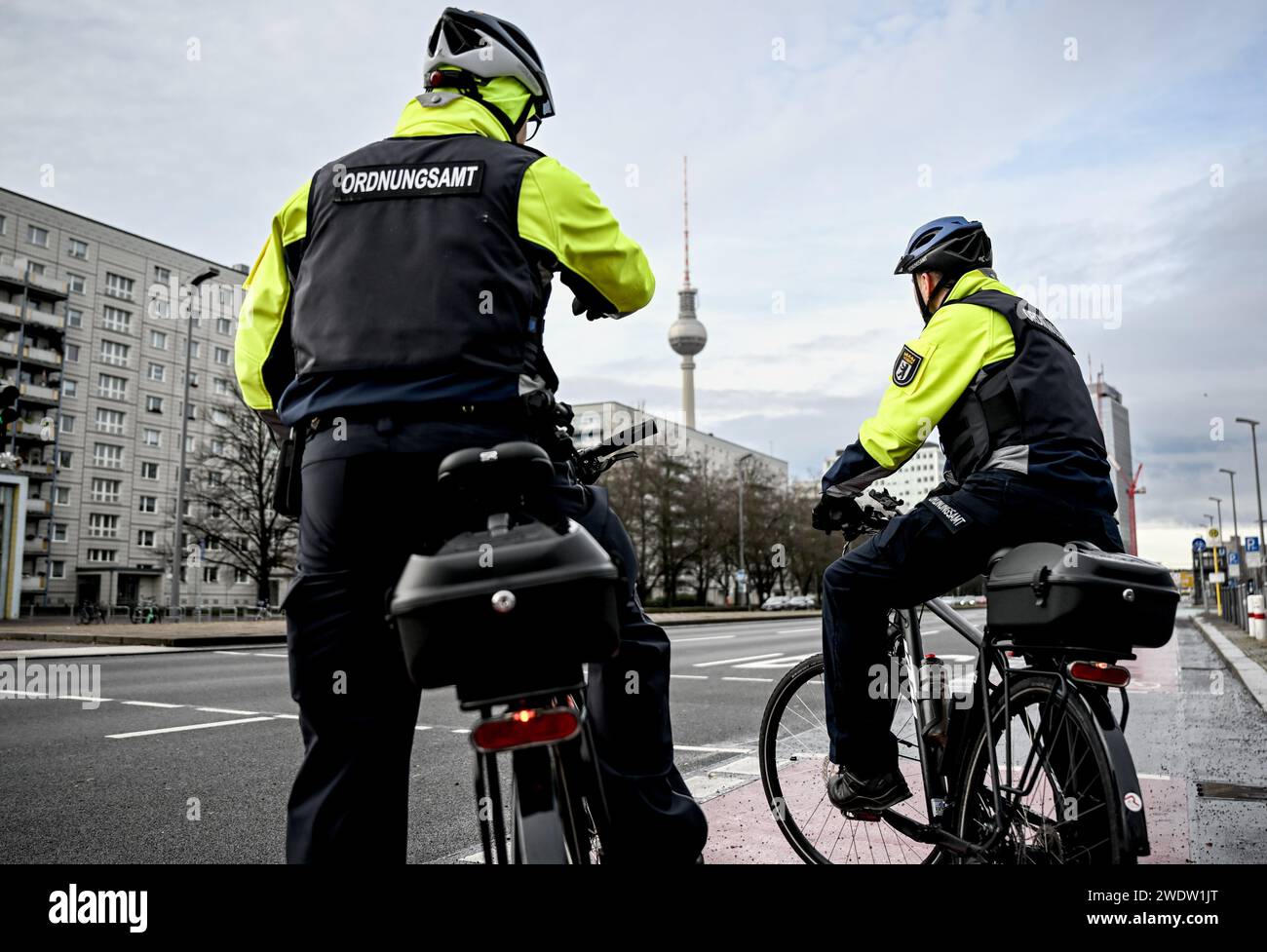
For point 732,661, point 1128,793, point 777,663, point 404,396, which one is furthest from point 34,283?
point 1128,793

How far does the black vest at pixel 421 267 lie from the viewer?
82.4 inches

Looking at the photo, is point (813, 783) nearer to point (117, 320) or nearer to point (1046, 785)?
point (1046, 785)

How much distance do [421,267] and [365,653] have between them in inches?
31.8

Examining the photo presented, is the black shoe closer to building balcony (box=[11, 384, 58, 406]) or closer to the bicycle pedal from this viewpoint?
the bicycle pedal

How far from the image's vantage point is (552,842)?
170 cm

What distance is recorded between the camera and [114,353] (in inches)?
2598

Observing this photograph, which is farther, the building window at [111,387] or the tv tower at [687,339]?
the tv tower at [687,339]

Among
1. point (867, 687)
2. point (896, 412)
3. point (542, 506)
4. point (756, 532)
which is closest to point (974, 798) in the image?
point (867, 687)

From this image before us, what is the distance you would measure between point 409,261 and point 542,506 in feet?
1.95

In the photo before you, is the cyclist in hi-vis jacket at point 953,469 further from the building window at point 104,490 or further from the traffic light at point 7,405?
the building window at point 104,490

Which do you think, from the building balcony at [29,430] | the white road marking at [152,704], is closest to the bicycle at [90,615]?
the building balcony at [29,430]

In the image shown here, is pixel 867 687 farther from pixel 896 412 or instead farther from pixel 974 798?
pixel 896 412

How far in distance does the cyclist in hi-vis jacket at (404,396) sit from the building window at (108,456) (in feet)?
232
